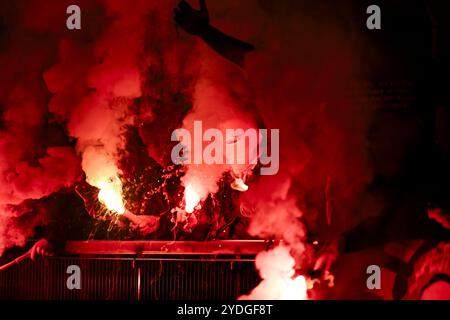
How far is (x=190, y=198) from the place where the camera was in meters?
3.89

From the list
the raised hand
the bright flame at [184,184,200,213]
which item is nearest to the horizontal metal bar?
the bright flame at [184,184,200,213]

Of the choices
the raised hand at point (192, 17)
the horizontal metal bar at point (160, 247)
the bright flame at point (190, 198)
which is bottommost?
the horizontal metal bar at point (160, 247)

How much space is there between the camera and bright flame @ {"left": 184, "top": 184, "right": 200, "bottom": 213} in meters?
3.88

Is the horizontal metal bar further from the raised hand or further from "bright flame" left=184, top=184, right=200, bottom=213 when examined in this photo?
the raised hand

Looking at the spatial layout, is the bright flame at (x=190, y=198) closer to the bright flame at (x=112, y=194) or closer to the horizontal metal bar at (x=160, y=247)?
the horizontal metal bar at (x=160, y=247)

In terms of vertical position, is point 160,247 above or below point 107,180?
below

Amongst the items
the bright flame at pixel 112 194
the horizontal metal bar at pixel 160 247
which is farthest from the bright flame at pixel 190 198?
the bright flame at pixel 112 194

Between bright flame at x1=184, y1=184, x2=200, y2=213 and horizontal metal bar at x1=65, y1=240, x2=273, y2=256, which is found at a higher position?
bright flame at x1=184, y1=184, x2=200, y2=213

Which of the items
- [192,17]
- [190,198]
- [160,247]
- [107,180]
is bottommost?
[160,247]

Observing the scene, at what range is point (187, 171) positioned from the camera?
12.7 feet

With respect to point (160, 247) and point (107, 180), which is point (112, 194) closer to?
point (107, 180)

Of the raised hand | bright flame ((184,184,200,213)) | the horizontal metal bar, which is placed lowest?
the horizontal metal bar

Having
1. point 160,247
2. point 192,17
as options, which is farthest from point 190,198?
point 192,17

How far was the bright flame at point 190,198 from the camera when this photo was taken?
388cm
